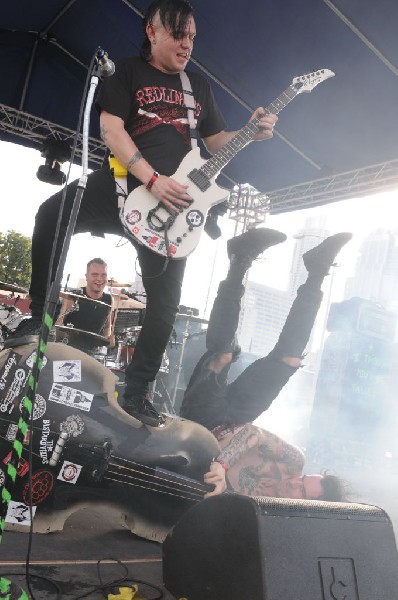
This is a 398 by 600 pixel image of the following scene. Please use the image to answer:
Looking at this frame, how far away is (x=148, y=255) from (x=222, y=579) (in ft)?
4.64

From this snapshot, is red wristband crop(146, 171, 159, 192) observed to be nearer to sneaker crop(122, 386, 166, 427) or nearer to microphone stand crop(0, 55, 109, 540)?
microphone stand crop(0, 55, 109, 540)

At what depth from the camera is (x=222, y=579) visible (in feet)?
4.84

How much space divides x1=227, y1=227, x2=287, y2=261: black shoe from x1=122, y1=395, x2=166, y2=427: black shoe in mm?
→ 1639

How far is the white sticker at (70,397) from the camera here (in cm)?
195

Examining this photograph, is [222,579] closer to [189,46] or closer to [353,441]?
[189,46]

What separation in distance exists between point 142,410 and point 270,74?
13.7 ft

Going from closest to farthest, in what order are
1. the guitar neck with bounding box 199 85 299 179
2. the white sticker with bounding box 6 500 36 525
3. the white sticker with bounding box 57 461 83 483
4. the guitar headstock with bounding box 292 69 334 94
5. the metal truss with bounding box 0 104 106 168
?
the white sticker with bounding box 6 500 36 525
the white sticker with bounding box 57 461 83 483
the guitar neck with bounding box 199 85 299 179
the guitar headstock with bounding box 292 69 334 94
the metal truss with bounding box 0 104 106 168

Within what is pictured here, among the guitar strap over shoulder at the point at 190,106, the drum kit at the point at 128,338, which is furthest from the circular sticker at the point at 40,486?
the drum kit at the point at 128,338

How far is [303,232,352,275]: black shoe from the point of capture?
3678 mm

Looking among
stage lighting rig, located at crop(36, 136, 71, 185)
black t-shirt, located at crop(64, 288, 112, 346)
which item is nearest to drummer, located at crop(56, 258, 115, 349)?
black t-shirt, located at crop(64, 288, 112, 346)

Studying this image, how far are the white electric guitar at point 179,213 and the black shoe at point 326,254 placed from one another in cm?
161

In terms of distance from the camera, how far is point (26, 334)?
2.10 metres

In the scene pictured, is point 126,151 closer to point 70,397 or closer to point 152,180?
point 152,180

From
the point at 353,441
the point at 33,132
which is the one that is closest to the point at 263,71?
the point at 33,132
